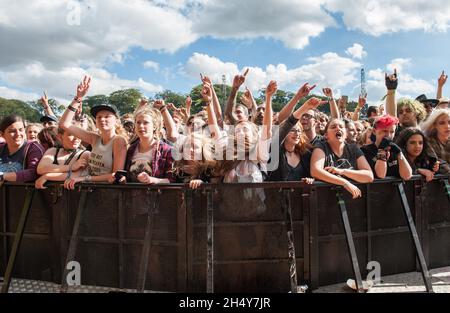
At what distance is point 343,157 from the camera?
4.52 metres

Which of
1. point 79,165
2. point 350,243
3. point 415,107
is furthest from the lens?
point 415,107

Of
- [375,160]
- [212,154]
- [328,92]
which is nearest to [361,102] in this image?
[328,92]

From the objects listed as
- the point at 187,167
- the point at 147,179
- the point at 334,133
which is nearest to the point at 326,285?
the point at 334,133

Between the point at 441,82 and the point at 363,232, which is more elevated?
the point at 441,82

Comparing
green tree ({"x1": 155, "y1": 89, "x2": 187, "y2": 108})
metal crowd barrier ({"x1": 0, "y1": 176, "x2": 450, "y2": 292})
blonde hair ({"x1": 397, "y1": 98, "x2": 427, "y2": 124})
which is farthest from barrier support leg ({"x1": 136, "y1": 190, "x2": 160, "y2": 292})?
green tree ({"x1": 155, "y1": 89, "x2": 187, "y2": 108})

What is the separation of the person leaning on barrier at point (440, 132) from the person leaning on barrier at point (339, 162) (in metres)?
1.51

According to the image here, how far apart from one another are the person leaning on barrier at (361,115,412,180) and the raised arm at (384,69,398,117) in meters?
1.25

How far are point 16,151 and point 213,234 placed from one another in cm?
280

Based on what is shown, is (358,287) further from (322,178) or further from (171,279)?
(171,279)

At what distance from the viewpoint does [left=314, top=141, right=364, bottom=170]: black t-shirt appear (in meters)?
4.43

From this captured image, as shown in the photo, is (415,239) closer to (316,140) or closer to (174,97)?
(316,140)

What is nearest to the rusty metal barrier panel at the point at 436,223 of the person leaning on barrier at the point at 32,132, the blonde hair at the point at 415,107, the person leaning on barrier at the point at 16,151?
the blonde hair at the point at 415,107

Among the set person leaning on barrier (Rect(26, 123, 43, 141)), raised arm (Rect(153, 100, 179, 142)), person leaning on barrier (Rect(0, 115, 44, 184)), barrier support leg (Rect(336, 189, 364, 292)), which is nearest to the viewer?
barrier support leg (Rect(336, 189, 364, 292))

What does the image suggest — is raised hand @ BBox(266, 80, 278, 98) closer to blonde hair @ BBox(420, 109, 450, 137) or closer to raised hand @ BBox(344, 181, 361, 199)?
raised hand @ BBox(344, 181, 361, 199)
